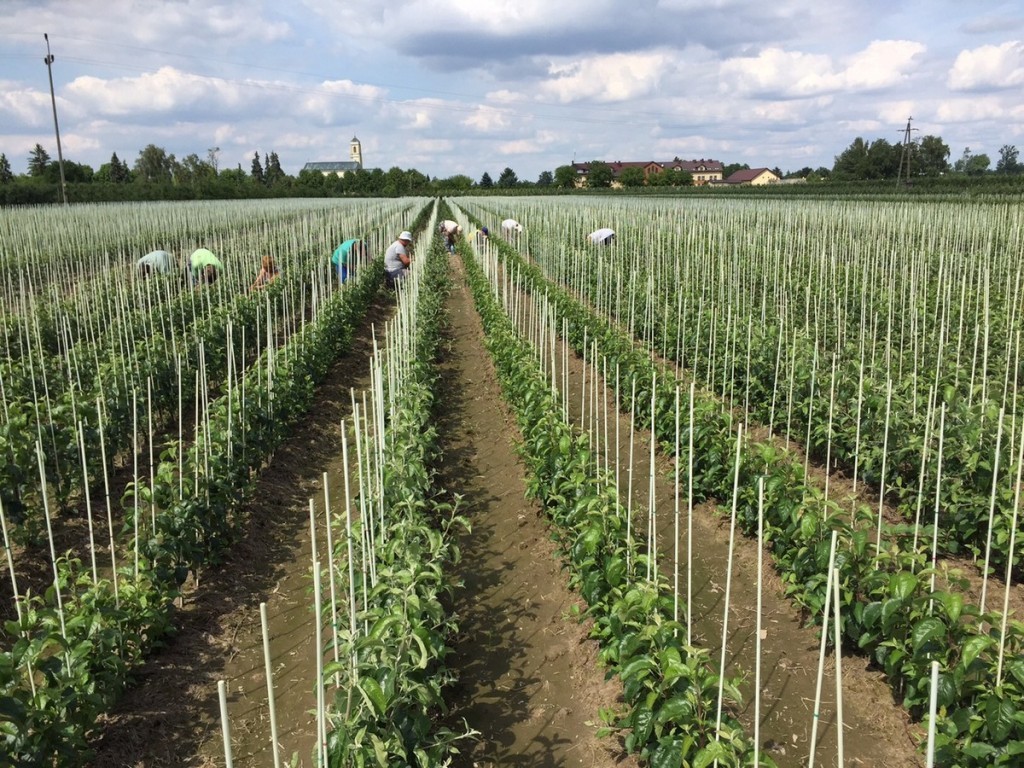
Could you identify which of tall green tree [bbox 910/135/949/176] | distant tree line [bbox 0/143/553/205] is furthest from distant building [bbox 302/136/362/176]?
tall green tree [bbox 910/135/949/176]

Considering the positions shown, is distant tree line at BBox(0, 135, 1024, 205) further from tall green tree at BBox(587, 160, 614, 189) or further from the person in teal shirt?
the person in teal shirt

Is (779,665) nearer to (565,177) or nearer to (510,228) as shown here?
(510,228)

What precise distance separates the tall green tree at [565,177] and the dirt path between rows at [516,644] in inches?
3694

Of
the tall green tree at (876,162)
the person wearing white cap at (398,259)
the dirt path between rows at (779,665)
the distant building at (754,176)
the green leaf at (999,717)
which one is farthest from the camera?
the distant building at (754,176)

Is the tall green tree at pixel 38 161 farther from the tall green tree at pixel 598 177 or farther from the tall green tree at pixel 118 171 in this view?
the tall green tree at pixel 598 177

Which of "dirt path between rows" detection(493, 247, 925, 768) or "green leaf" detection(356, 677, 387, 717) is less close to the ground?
"green leaf" detection(356, 677, 387, 717)

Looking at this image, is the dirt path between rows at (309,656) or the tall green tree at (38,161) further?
the tall green tree at (38,161)

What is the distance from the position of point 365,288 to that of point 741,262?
8.14 m

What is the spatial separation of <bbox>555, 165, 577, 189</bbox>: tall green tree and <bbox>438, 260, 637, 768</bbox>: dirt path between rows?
93832 mm

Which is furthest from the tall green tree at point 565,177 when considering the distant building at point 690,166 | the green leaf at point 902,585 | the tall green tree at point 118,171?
the green leaf at point 902,585

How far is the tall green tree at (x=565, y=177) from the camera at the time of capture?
96125 mm

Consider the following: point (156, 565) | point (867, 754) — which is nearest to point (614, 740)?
point (867, 754)

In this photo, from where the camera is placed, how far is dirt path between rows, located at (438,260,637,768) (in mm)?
3584

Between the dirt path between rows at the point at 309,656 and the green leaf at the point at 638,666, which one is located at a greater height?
the green leaf at the point at 638,666
